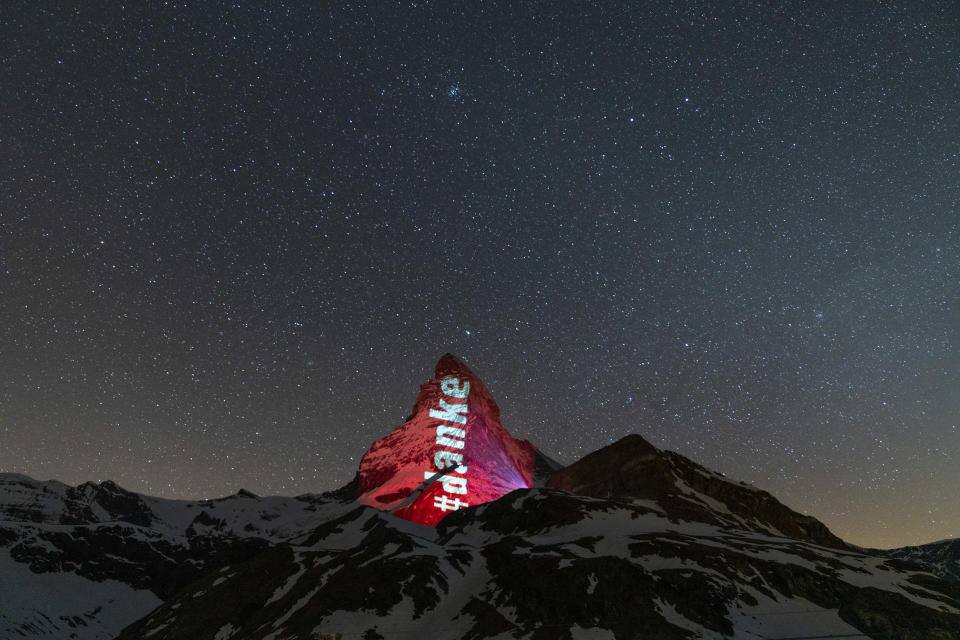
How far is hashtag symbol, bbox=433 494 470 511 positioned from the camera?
6073 inches

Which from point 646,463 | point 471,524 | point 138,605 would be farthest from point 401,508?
point 138,605

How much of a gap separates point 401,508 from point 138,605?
94.4m

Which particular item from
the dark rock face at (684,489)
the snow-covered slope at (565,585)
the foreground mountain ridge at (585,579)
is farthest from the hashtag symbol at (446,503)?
the snow-covered slope at (565,585)

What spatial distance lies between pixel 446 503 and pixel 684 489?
2293 inches

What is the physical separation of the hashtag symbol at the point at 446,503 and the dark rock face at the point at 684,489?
2812 centimetres

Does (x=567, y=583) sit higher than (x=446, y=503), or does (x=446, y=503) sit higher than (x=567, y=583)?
(x=446, y=503)

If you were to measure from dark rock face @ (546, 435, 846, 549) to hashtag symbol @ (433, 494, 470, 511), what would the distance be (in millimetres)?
28118

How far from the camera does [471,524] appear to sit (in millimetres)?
111438

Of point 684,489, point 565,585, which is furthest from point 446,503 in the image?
point 565,585

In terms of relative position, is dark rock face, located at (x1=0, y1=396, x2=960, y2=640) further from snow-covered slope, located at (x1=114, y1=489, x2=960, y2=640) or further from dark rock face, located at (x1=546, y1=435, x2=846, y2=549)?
dark rock face, located at (x1=546, y1=435, x2=846, y2=549)

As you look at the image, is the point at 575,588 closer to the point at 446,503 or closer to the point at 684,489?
the point at 684,489

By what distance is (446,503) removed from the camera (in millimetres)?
156000

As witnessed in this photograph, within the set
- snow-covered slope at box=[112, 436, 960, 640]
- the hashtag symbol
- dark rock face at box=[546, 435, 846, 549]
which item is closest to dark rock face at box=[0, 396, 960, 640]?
snow-covered slope at box=[112, 436, 960, 640]

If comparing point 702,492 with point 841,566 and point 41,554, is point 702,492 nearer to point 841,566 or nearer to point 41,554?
point 841,566
